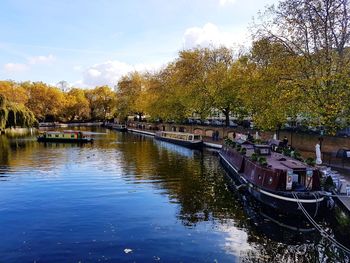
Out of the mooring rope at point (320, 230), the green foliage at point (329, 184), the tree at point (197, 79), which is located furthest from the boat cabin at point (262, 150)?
the tree at point (197, 79)

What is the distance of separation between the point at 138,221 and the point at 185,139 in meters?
43.2

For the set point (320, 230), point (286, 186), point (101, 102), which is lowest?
point (320, 230)

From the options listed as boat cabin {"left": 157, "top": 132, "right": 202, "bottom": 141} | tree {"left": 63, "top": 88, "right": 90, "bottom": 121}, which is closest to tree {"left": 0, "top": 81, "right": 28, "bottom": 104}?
tree {"left": 63, "top": 88, "right": 90, "bottom": 121}

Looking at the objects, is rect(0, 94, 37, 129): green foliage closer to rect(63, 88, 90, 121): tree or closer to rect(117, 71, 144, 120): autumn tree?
rect(117, 71, 144, 120): autumn tree

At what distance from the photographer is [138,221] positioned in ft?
66.7

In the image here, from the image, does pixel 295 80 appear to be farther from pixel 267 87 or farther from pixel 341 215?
pixel 341 215

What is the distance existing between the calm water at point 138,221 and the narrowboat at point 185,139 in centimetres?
2277

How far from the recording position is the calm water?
52.1 feet

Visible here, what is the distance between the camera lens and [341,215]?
1995 centimetres

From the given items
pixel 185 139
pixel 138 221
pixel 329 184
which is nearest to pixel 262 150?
pixel 329 184

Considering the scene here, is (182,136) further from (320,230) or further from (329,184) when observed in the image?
(320,230)

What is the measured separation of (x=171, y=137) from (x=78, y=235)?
5229cm

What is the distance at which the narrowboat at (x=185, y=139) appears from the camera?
195 feet

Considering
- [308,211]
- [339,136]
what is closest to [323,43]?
[339,136]
